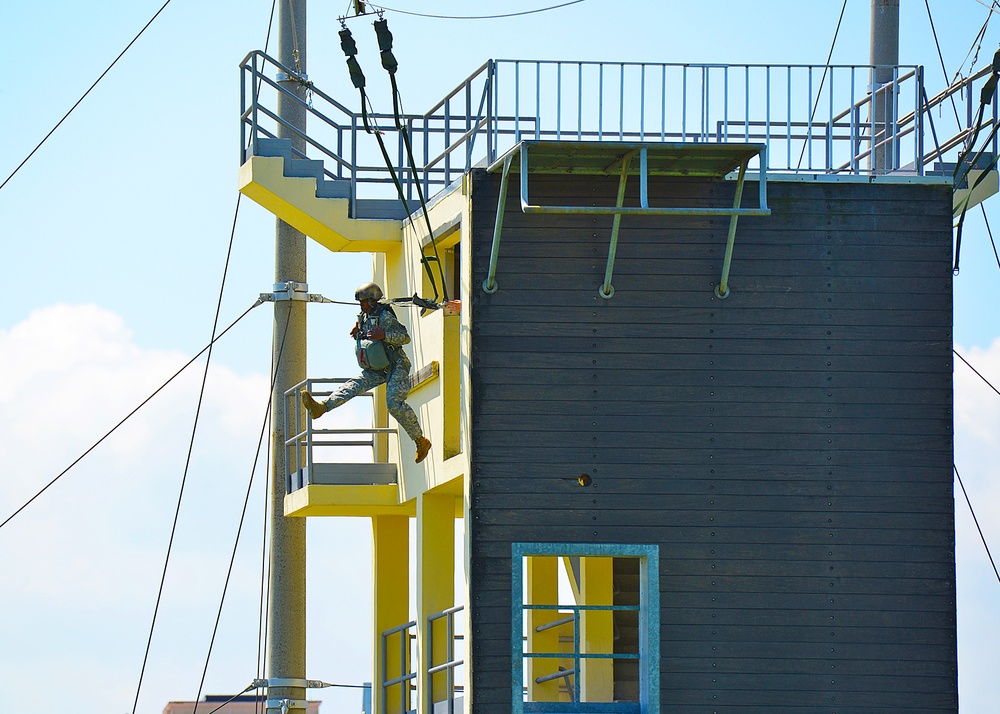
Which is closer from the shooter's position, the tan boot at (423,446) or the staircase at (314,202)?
the tan boot at (423,446)

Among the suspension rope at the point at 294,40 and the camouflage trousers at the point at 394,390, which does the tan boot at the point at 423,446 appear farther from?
the suspension rope at the point at 294,40

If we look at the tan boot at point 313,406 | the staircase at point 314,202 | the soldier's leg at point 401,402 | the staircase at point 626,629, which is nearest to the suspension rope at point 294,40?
the staircase at point 314,202

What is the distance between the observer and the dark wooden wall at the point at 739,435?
24.4m

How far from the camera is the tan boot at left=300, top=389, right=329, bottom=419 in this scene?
27.4 meters

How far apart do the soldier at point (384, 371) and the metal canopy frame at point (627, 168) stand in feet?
6.77

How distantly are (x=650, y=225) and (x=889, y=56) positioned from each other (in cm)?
648

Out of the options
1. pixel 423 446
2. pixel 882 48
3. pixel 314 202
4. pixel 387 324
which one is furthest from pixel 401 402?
pixel 882 48

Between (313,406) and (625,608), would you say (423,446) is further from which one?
(625,608)

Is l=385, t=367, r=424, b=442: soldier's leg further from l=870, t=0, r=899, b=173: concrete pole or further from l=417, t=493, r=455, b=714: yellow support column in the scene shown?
l=870, t=0, r=899, b=173: concrete pole

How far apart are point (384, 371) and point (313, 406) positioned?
3.55ft

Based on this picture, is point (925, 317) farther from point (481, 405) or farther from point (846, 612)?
point (481, 405)

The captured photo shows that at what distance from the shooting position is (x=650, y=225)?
25.0m

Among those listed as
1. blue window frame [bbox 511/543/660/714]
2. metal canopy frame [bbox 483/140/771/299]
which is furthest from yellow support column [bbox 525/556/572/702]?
metal canopy frame [bbox 483/140/771/299]

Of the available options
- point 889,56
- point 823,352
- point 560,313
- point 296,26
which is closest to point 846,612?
point 823,352
